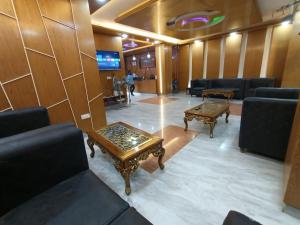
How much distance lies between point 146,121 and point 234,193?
278 centimetres

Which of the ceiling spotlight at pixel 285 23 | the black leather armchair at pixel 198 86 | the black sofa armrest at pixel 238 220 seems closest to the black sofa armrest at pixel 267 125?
the black sofa armrest at pixel 238 220

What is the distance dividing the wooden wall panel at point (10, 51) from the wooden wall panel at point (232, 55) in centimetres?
739

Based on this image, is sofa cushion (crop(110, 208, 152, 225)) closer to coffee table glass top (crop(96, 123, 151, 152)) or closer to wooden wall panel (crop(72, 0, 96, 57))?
coffee table glass top (crop(96, 123, 151, 152))

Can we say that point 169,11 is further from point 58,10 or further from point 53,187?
point 53,187

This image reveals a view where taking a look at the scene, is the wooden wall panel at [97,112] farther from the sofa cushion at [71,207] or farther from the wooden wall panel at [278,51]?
the wooden wall panel at [278,51]

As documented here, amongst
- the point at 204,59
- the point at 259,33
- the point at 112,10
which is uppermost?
the point at 112,10

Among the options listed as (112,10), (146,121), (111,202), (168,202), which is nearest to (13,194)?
(111,202)

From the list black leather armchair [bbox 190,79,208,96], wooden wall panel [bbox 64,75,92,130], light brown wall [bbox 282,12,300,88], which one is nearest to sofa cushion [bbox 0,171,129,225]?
wooden wall panel [bbox 64,75,92,130]

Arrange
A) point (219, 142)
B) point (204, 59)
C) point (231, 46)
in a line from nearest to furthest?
point (219, 142) < point (231, 46) < point (204, 59)

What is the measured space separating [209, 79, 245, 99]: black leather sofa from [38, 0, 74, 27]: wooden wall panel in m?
5.87

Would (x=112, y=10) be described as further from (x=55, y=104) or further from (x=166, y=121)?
(x=166, y=121)

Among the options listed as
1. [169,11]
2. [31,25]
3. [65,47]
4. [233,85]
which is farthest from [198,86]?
[31,25]

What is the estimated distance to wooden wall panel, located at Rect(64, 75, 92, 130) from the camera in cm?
295

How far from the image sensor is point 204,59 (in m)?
7.79
